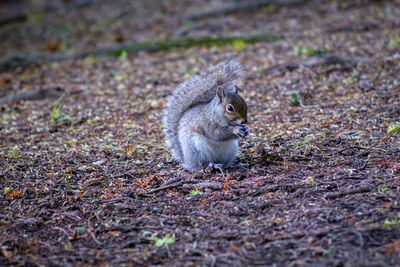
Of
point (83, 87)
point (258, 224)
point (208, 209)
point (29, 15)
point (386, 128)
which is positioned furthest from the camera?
point (29, 15)

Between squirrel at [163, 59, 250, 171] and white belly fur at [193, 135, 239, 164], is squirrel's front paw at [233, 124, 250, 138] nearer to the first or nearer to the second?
squirrel at [163, 59, 250, 171]

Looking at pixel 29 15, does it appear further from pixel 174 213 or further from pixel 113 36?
pixel 174 213

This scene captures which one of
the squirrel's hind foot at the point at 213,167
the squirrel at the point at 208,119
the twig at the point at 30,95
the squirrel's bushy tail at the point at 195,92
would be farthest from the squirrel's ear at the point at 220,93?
the twig at the point at 30,95

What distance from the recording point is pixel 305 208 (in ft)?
9.64

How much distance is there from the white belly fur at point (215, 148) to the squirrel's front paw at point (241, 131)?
0.16m

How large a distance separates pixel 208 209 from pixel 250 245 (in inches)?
22.9

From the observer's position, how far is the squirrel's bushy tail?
411 cm

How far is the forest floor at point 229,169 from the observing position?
2.61m

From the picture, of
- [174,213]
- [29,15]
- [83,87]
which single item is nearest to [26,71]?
[83,87]

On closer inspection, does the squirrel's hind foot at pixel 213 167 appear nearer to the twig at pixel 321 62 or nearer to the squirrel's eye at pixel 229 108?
the squirrel's eye at pixel 229 108

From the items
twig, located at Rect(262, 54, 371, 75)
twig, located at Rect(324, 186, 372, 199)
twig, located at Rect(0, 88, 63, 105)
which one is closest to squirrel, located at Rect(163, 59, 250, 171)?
twig, located at Rect(324, 186, 372, 199)

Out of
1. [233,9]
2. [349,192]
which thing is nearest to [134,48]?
[233,9]

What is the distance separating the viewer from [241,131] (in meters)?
3.81

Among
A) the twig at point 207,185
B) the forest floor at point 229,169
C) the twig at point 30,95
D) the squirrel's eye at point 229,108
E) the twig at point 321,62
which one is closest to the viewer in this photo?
the forest floor at point 229,169
